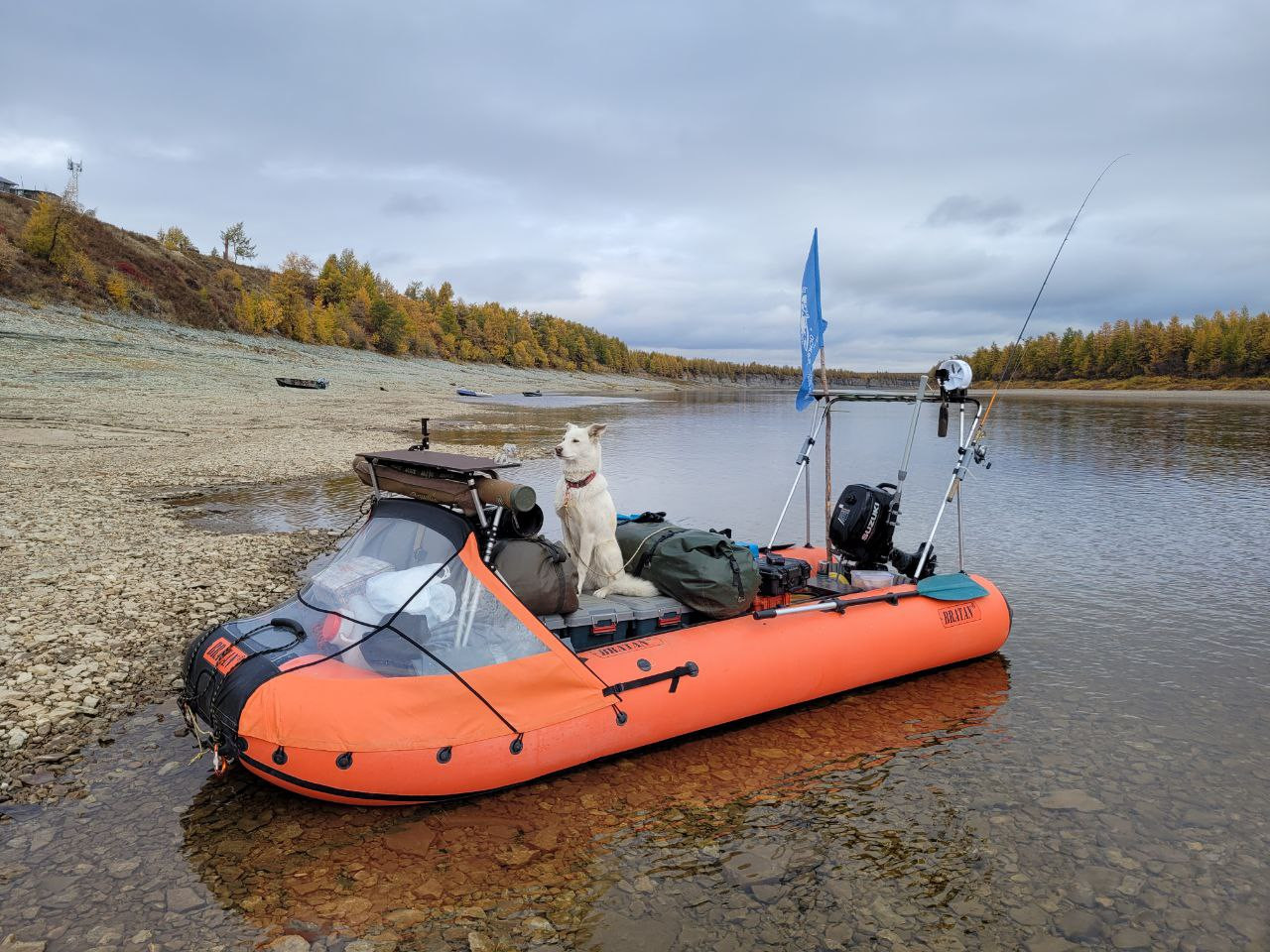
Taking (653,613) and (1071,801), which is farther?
(653,613)

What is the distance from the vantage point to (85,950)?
12.0 ft

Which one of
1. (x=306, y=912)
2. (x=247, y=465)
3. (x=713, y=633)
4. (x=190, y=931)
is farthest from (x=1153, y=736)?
(x=247, y=465)

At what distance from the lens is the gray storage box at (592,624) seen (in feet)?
18.2

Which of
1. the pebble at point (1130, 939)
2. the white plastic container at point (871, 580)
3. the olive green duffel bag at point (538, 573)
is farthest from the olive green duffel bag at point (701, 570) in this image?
the pebble at point (1130, 939)

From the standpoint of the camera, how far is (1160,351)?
108 m

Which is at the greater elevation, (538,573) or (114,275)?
(114,275)

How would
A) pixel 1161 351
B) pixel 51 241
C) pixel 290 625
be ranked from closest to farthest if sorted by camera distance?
pixel 290 625
pixel 51 241
pixel 1161 351

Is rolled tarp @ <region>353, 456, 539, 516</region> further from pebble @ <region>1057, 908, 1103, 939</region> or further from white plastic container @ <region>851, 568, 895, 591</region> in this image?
white plastic container @ <region>851, 568, 895, 591</region>

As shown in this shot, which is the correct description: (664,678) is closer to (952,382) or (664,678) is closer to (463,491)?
(463,491)

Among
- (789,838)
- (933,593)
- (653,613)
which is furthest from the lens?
(933,593)

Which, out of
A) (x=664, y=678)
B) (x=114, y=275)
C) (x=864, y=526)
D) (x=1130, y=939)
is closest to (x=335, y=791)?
(x=664, y=678)

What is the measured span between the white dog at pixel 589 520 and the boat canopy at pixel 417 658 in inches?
50.1

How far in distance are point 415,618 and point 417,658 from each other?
262 mm

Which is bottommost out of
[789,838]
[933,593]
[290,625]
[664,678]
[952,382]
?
[789,838]
